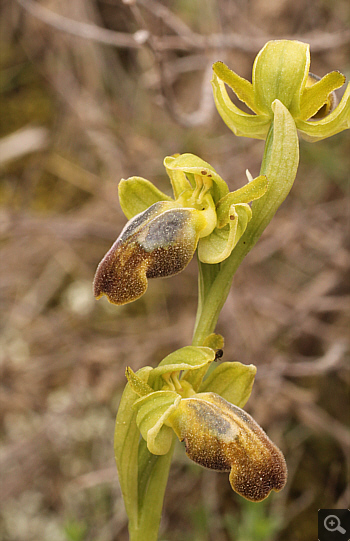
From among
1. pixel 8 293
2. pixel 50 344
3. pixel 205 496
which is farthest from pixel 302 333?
pixel 8 293

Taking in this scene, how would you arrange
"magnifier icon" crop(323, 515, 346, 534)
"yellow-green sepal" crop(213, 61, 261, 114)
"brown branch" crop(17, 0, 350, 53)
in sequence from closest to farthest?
"yellow-green sepal" crop(213, 61, 261, 114)
"magnifier icon" crop(323, 515, 346, 534)
"brown branch" crop(17, 0, 350, 53)

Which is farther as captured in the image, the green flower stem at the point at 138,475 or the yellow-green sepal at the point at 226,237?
the green flower stem at the point at 138,475

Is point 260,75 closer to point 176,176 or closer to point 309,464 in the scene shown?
point 176,176

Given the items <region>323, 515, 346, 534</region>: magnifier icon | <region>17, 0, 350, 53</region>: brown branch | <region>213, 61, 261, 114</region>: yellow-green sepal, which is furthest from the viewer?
<region>17, 0, 350, 53</region>: brown branch

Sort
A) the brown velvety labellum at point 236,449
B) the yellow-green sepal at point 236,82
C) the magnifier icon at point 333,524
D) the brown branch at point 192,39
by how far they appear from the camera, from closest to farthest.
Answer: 1. the brown velvety labellum at point 236,449
2. the yellow-green sepal at point 236,82
3. the magnifier icon at point 333,524
4. the brown branch at point 192,39

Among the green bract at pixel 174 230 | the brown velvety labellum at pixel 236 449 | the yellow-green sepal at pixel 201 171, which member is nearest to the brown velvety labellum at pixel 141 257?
the green bract at pixel 174 230

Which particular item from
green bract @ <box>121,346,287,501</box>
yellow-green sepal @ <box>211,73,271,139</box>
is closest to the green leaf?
green bract @ <box>121,346,287,501</box>

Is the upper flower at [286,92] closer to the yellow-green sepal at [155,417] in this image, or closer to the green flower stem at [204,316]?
the green flower stem at [204,316]

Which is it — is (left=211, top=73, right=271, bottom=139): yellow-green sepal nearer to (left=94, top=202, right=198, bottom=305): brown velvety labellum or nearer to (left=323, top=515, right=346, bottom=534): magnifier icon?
(left=94, top=202, right=198, bottom=305): brown velvety labellum
